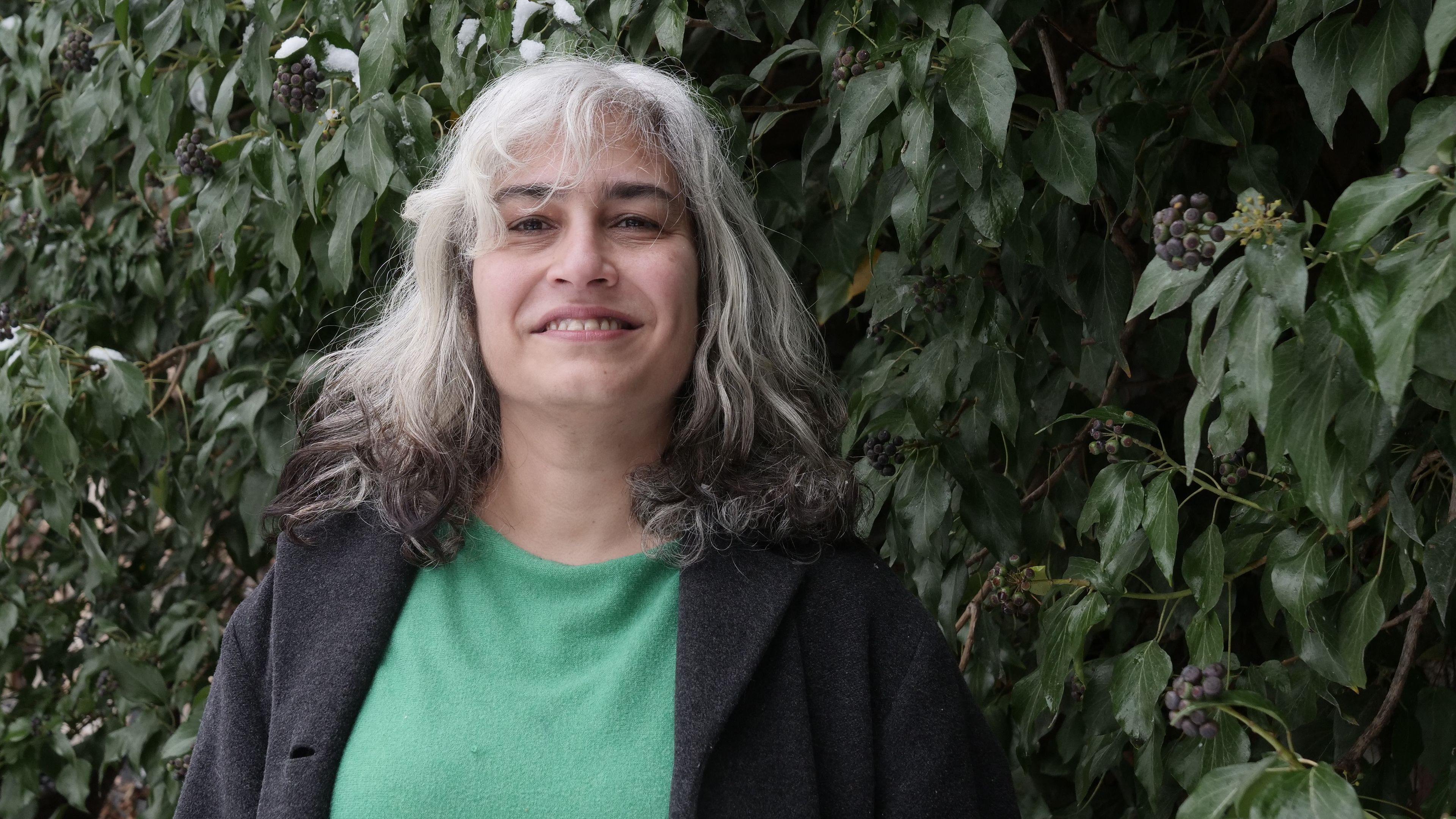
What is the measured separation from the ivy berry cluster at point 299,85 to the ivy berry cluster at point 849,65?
734 millimetres

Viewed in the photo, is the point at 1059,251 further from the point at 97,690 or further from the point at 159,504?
the point at 97,690

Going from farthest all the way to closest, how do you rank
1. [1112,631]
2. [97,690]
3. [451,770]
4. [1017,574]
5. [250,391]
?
[97,690], [250,391], [1112,631], [1017,574], [451,770]

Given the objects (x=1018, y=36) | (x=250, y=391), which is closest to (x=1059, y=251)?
(x=1018, y=36)

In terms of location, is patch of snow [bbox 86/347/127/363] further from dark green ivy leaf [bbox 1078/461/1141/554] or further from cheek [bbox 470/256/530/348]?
dark green ivy leaf [bbox 1078/461/1141/554]

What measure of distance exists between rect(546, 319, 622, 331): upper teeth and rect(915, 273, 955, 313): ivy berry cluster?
0.46 m

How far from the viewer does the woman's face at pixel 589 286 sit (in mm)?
1422

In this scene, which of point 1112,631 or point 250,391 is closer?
point 1112,631

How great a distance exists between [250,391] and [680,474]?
3.38ft

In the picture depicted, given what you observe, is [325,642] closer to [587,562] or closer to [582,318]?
[587,562]

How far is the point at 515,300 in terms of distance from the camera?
1456 millimetres

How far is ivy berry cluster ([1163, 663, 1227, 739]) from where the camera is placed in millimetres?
1278

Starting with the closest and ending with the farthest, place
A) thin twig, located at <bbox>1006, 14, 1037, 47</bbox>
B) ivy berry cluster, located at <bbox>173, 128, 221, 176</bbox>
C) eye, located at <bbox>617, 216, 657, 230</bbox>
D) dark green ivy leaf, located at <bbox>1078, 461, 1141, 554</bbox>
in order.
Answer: dark green ivy leaf, located at <bbox>1078, 461, 1141, 554</bbox>
eye, located at <bbox>617, 216, 657, 230</bbox>
thin twig, located at <bbox>1006, 14, 1037, 47</bbox>
ivy berry cluster, located at <bbox>173, 128, 221, 176</bbox>

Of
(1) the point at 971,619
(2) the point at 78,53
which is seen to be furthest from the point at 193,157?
(1) the point at 971,619

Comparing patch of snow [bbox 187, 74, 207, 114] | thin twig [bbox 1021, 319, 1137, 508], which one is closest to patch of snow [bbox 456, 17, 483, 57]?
patch of snow [bbox 187, 74, 207, 114]
